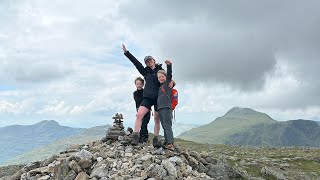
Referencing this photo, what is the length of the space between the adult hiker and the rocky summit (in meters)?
0.92

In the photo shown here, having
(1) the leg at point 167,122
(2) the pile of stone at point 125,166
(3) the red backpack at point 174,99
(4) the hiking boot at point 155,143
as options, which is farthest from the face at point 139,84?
(2) the pile of stone at point 125,166

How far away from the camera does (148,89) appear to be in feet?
53.4

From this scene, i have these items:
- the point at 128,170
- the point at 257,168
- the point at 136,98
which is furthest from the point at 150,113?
the point at 257,168

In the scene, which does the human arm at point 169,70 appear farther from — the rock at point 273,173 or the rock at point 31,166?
the rock at point 273,173

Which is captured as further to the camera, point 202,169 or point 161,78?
point 202,169

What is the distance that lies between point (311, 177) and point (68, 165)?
2008 cm

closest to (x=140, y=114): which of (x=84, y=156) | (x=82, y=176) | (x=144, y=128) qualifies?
(x=144, y=128)

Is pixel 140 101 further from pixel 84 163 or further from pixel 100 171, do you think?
Answer: pixel 100 171

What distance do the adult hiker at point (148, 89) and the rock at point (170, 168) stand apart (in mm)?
1854

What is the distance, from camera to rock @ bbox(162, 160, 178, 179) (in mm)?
13880

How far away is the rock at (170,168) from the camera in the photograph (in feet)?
45.5

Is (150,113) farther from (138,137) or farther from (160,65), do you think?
(160,65)

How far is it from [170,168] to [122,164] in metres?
2.15

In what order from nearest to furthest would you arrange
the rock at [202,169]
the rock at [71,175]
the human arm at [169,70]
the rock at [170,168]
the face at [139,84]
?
1. the rock at [170,168]
2. the rock at [71,175]
3. the human arm at [169,70]
4. the rock at [202,169]
5. the face at [139,84]
